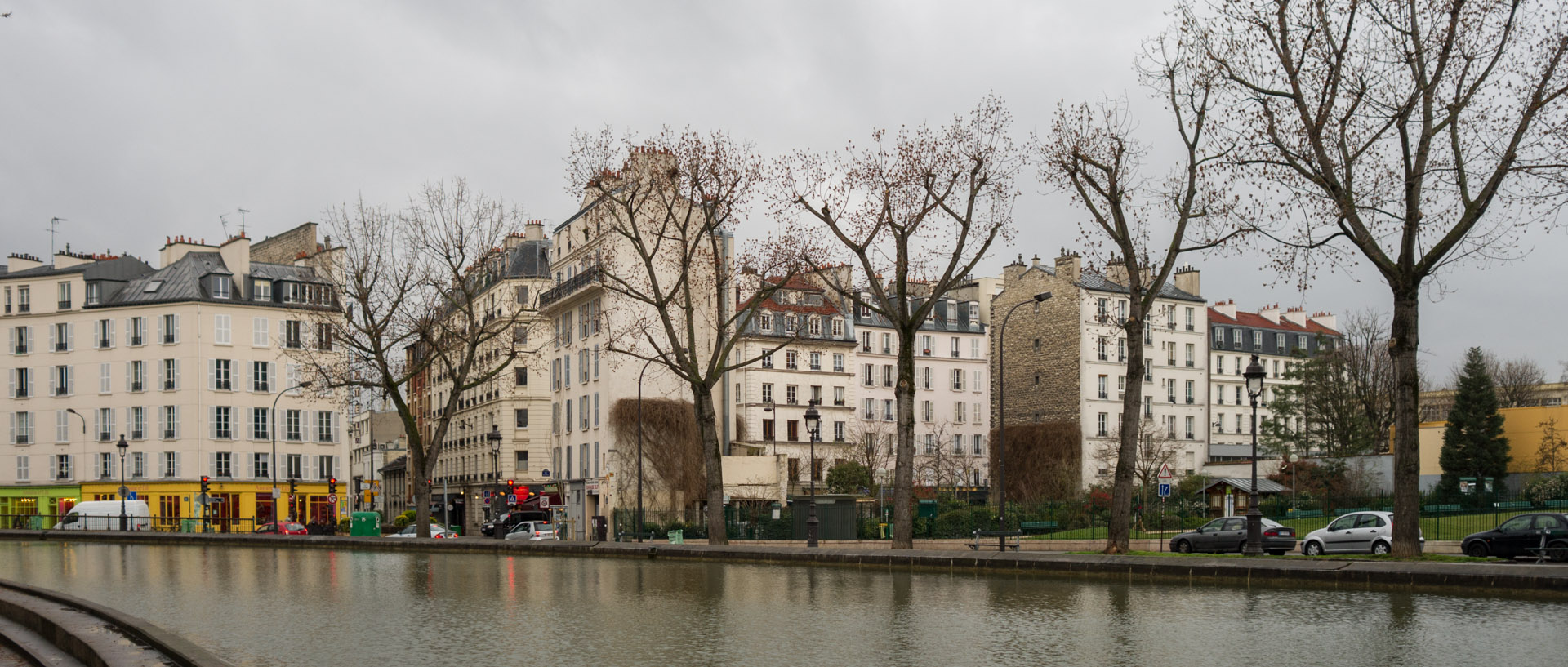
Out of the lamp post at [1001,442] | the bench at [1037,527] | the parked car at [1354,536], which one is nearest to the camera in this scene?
the parked car at [1354,536]

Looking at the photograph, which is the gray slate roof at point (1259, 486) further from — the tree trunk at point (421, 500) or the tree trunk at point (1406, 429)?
the tree trunk at point (1406, 429)

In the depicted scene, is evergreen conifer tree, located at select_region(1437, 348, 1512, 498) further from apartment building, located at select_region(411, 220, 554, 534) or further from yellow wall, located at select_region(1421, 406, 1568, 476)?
apartment building, located at select_region(411, 220, 554, 534)

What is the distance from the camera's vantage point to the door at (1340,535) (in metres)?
34.6

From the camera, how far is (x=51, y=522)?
67.5m

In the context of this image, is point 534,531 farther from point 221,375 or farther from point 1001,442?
point 221,375

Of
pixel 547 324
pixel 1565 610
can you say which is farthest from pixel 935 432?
pixel 1565 610

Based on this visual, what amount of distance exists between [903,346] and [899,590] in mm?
12402

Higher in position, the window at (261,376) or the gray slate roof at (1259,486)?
the window at (261,376)

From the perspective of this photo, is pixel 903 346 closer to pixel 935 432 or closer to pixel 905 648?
pixel 905 648

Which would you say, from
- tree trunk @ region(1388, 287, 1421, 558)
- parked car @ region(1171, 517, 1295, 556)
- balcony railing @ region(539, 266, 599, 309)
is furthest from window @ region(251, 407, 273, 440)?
tree trunk @ region(1388, 287, 1421, 558)

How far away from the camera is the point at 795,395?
77188 mm

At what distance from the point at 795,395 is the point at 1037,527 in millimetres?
28956

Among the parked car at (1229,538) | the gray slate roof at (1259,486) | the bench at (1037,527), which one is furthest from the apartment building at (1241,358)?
the parked car at (1229,538)

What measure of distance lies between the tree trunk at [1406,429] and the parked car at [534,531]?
34583 mm
